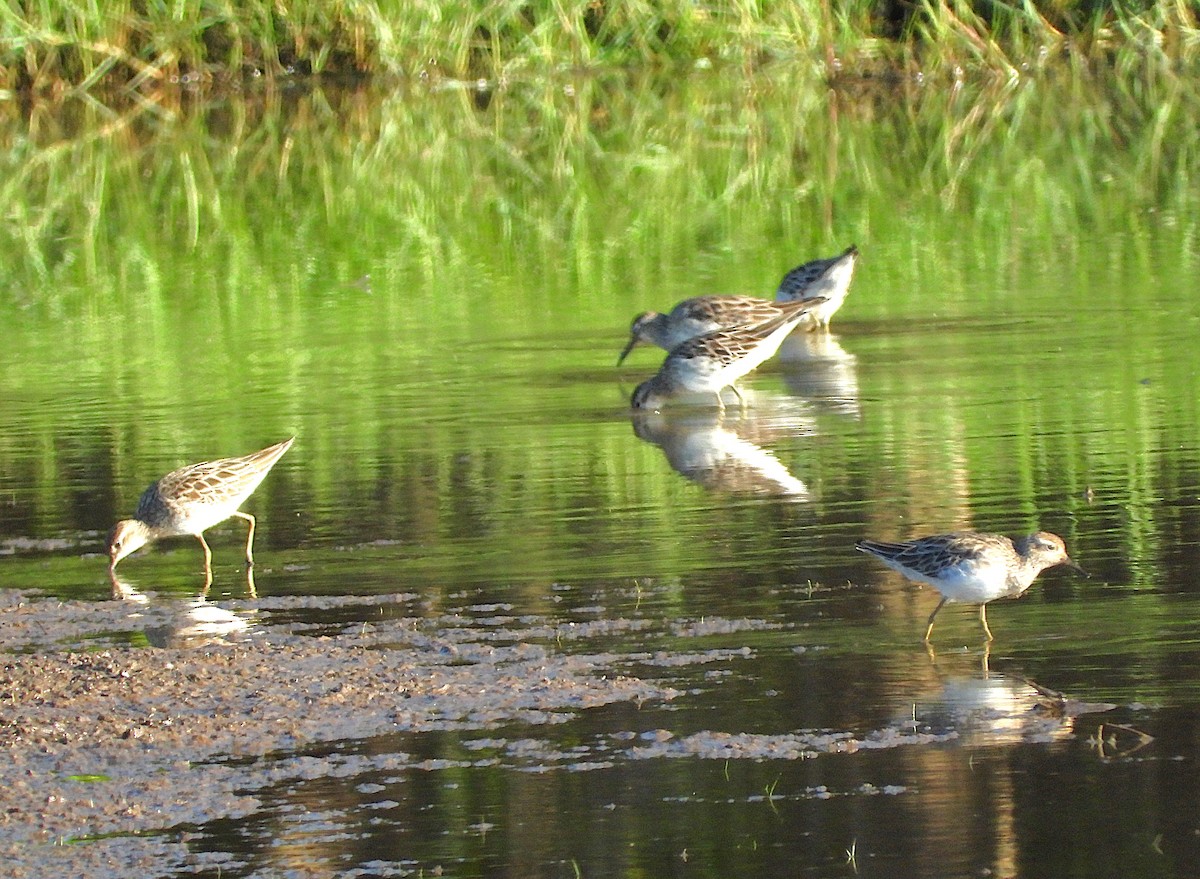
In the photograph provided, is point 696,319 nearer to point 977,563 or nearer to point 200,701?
point 977,563

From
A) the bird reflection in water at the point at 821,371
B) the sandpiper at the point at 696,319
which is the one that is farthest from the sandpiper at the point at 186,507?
the sandpiper at the point at 696,319

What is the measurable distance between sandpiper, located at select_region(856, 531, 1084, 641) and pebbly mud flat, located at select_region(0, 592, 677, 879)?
128 centimetres

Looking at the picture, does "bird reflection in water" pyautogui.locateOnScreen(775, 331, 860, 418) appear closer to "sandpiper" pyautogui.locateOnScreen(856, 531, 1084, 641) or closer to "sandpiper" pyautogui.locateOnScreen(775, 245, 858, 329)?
"sandpiper" pyautogui.locateOnScreen(775, 245, 858, 329)

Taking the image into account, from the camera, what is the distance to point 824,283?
690 inches

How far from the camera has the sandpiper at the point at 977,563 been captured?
862 cm

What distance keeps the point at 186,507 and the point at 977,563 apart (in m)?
3.96

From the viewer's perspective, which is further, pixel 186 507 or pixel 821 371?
pixel 821 371

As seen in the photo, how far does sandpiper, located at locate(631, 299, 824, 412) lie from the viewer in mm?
14266

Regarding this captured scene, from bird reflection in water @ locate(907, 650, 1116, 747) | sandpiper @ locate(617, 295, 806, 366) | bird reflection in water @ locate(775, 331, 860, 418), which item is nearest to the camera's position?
bird reflection in water @ locate(907, 650, 1116, 747)

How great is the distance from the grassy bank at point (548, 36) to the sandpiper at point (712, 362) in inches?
850

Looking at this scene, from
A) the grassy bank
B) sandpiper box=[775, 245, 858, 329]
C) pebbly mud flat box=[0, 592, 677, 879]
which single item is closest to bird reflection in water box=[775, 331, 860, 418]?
sandpiper box=[775, 245, 858, 329]

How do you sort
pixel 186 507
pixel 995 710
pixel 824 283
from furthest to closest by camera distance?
pixel 824 283 < pixel 186 507 < pixel 995 710

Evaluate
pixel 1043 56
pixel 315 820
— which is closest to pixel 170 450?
pixel 315 820

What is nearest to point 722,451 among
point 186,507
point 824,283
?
point 186,507
